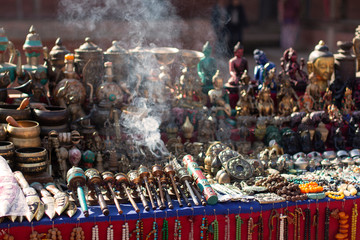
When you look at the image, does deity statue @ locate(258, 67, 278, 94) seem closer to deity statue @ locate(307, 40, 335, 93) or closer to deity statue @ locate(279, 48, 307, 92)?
deity statue @ locate(279, 48, 307, 92)

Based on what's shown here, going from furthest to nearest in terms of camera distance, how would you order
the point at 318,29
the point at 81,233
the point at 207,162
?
the point at 318,29, the point at 207,162, the point at 81,233

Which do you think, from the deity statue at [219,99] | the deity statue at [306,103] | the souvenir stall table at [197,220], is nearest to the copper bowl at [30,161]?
the souvenir stall table at [197,220]

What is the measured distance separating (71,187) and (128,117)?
44.7 inches

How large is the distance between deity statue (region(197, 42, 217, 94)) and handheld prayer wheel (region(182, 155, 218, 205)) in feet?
4.49

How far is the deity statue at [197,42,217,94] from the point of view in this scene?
5.85 metres

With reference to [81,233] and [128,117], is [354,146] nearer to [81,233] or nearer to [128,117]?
[128,117]

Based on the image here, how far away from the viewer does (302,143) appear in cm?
532

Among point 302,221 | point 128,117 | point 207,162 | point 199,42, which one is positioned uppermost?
point 199,42

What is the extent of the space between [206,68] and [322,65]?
1.26 meters

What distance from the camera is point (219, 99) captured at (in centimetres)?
548

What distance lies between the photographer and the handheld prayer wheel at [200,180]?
13.3 ft

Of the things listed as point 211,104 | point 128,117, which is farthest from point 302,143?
point 128,117

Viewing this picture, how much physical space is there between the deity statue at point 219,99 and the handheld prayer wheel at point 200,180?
0.93m

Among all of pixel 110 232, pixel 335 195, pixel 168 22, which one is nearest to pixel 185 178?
pixel 110 232
